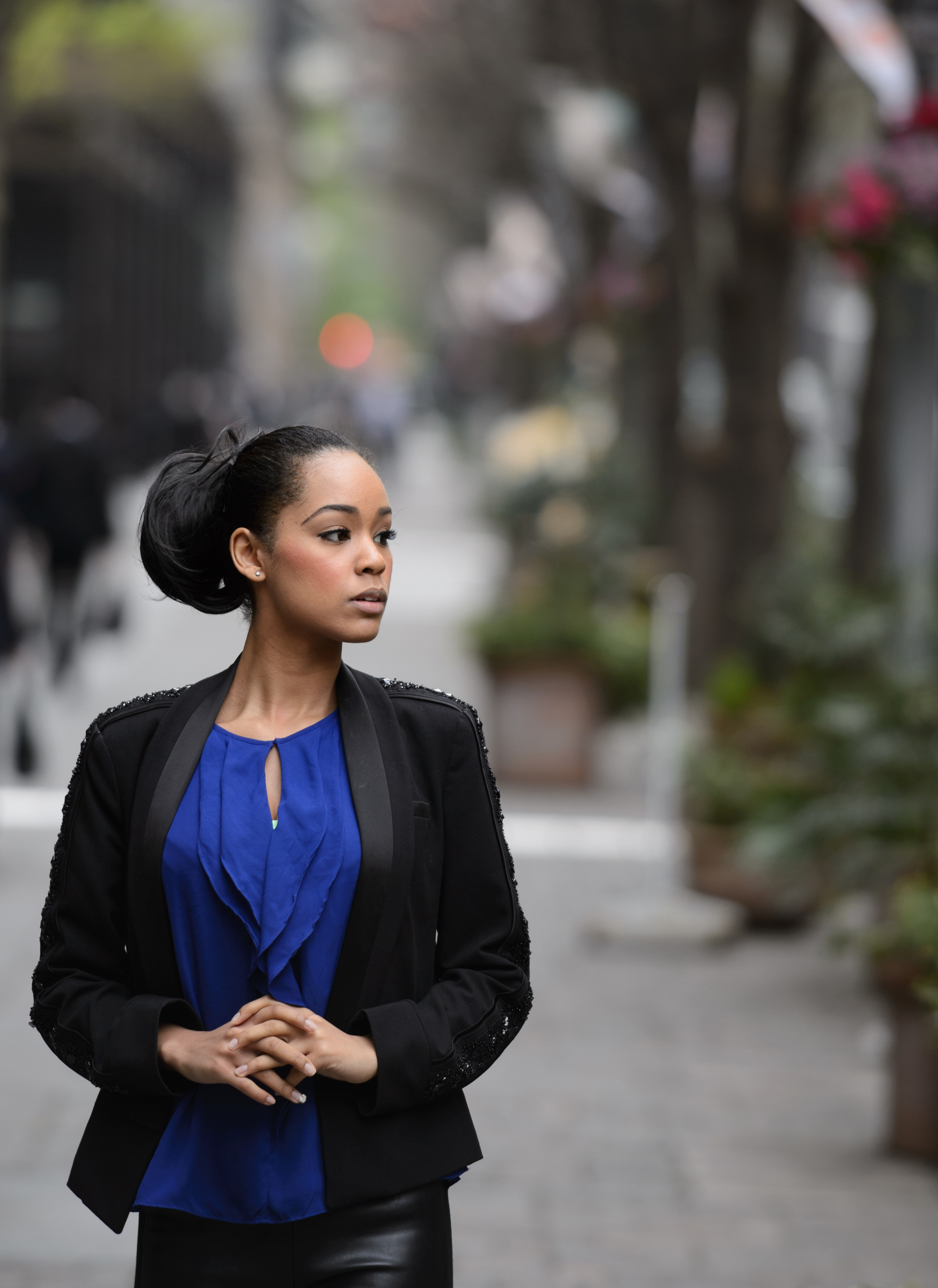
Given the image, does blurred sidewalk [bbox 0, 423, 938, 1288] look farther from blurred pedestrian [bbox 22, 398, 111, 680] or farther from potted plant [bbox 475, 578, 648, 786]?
blurred pedestrian [bbox 22, 398, 111, 680]

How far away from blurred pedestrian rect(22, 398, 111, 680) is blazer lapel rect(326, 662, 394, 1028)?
12.0m

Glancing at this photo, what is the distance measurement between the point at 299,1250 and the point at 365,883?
45 cm

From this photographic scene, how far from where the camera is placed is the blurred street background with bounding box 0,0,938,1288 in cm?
576

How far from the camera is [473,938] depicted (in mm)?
2545

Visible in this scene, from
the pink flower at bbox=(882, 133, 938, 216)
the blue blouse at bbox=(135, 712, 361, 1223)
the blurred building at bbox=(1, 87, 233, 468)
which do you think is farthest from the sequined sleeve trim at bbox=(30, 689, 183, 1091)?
the blurred building at bbox=(1, 87, 233, 468)

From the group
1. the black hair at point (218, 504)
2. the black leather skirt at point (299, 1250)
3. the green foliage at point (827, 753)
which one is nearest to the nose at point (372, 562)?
the black hair at point (218, 504)

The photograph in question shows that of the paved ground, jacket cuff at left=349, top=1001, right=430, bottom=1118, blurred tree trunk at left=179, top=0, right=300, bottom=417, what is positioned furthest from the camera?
blurred tree trunk at left=179, top=0, right=300, bottom=417

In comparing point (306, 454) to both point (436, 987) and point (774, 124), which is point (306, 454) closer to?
point (436, 987)

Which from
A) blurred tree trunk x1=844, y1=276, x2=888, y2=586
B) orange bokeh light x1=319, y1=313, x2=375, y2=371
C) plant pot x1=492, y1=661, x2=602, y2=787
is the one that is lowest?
plant pot x1=492, y1=661, x2=602, y2=787

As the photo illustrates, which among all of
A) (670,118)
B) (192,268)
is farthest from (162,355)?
(670,118)

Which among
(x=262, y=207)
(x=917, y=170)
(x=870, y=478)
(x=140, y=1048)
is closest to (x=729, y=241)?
(x=870, y=478)

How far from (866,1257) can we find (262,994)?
10.2ft

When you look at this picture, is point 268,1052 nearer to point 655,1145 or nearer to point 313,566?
point 313,566

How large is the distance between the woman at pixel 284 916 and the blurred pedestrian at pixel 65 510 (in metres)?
11.8
